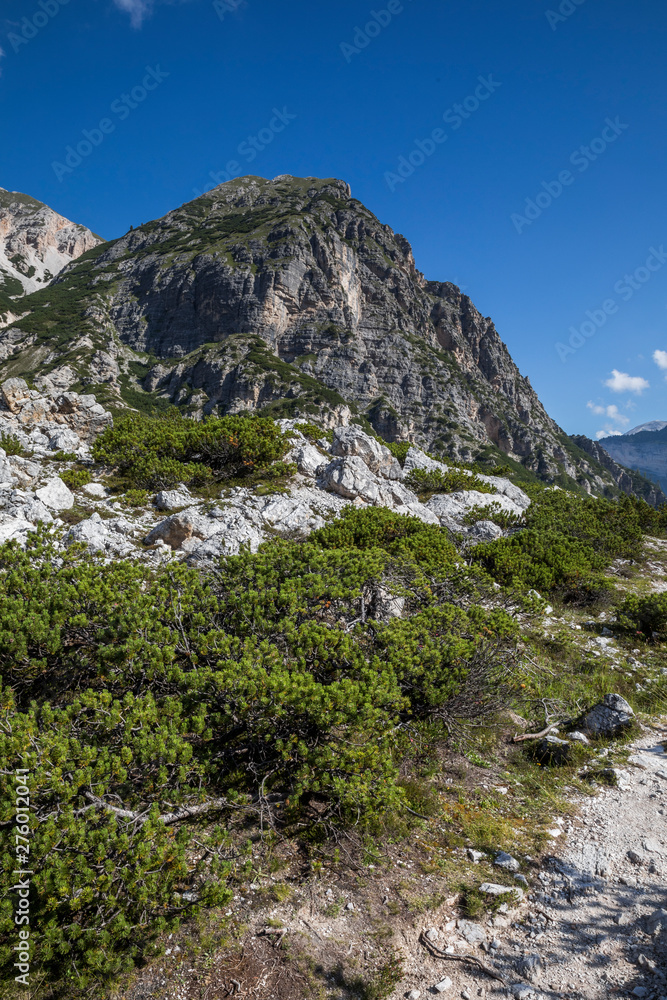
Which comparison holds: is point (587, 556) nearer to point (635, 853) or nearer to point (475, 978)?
point (635, 853)

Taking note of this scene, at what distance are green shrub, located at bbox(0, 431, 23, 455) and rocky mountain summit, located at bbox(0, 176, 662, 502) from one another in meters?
69.6

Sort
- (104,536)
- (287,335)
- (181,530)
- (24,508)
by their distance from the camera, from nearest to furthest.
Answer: (104,536) → (24,508) → (181,530) → (287,335)

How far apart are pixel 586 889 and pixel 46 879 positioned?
4.67 m

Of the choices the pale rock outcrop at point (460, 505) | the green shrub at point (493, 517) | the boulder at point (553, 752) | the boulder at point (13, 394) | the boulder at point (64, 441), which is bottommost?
the boulder at point (553, 752)

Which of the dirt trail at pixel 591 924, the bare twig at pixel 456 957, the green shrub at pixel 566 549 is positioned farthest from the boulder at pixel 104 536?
the green shrub at pixel 566 549

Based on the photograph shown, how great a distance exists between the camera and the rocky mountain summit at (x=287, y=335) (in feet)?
324

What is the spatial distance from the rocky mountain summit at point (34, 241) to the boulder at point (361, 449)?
174604mm

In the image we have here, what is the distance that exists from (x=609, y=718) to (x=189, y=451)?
1518 centimetres

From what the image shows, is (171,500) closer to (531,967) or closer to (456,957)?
(456,957)

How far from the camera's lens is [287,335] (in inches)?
4582

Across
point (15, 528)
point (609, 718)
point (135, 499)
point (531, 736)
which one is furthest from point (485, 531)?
point (15, 528)

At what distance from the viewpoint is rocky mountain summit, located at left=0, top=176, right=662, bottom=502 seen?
98.6m

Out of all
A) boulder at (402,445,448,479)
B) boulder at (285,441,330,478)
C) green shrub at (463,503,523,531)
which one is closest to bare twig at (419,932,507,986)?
boulder at (285,441,330,478)

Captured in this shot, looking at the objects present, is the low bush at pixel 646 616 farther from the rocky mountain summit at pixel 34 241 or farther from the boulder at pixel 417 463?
the rocky mountain summit at pixel 34 241
